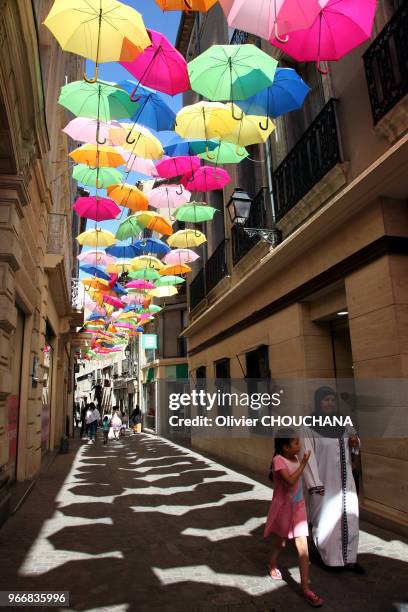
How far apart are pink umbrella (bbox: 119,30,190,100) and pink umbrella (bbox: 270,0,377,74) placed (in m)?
1.28

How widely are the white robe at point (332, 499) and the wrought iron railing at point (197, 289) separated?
11308mm

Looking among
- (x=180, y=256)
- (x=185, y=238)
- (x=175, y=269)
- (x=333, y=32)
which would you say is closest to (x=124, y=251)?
(x=175, y=269)

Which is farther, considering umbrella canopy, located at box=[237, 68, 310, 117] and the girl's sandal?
umbrella canopy, located at box=[237, 68, 310, 117]

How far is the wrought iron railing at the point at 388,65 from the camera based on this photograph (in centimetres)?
530

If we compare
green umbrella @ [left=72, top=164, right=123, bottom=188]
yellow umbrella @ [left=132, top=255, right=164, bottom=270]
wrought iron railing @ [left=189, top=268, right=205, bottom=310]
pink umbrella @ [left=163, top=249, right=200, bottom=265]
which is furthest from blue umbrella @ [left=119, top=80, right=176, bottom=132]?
wrought iron railing @ [left=189, top=268, right=205, bottom=310]

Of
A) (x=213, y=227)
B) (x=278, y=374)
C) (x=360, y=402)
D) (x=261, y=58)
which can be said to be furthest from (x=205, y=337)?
(x=261, y=58)

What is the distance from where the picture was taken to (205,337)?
49.4ft

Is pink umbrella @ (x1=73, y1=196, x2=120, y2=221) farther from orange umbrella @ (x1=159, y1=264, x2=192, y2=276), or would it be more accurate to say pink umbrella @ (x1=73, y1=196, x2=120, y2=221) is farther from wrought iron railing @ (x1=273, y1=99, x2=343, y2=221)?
wrought iron railing @ (x1=273, y1=99, x2=343, y2=221)

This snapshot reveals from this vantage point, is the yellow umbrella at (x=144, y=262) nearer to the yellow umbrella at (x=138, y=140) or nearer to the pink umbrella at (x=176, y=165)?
the pink umbrella at (x=176, y=165)

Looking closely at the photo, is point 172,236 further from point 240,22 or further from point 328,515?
point 328,515

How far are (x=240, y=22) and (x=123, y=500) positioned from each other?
23.6 feet

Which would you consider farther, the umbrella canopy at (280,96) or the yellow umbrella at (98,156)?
the yellow umbrella at (98,156)

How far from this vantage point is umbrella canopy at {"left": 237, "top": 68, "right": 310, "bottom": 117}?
6164mm

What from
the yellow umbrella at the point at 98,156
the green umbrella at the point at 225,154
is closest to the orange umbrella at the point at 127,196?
the yellow umbrella at the point at 98,156
